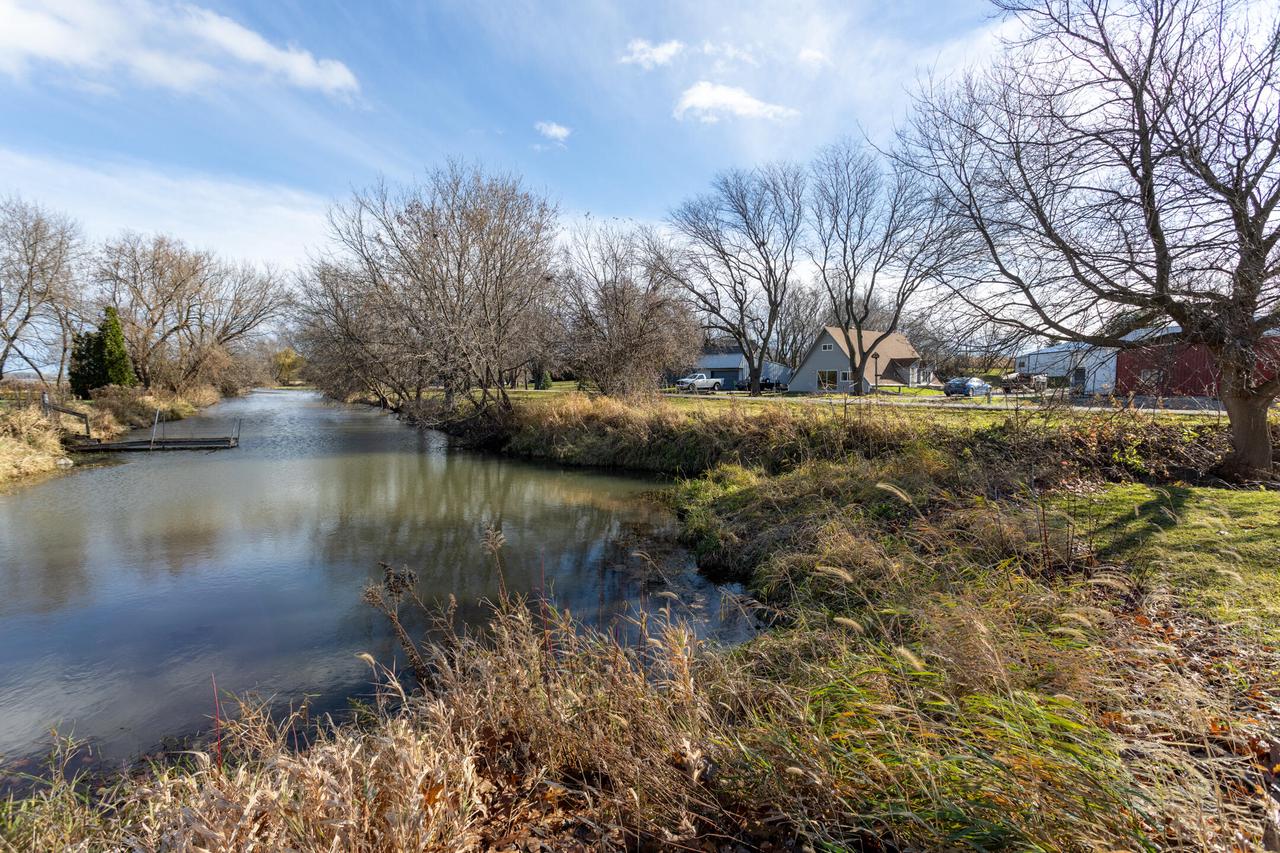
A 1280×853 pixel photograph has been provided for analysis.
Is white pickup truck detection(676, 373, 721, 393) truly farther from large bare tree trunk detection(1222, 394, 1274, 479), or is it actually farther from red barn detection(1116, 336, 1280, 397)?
large bare tree trunk detection(1222, 394, 1274, 479)

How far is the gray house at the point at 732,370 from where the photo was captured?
5484 cm

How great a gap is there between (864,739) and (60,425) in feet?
87.1

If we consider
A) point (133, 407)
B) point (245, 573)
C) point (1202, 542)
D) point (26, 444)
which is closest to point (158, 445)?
point (26, 444)

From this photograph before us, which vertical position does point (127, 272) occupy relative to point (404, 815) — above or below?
above

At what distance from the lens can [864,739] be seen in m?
2.65

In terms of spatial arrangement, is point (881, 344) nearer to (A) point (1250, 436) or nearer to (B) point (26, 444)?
(A) point (1250, 436)

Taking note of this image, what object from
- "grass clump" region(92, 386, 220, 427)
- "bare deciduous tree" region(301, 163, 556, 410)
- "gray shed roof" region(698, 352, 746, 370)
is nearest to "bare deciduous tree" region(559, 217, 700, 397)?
"bare deciduous tree" region(301, 163, 556, 410)

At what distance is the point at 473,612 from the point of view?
724cm

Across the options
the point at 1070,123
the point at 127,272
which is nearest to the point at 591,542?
the point at 1070,123

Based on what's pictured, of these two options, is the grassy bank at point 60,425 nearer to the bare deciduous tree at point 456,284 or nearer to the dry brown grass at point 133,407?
the dry brown grass at point 133,407

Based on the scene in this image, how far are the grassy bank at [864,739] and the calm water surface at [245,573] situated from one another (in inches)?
54.6

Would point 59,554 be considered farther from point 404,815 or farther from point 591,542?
point 404,815

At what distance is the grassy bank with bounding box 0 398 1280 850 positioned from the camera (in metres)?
2.05

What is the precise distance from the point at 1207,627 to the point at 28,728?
8911 millimetres
